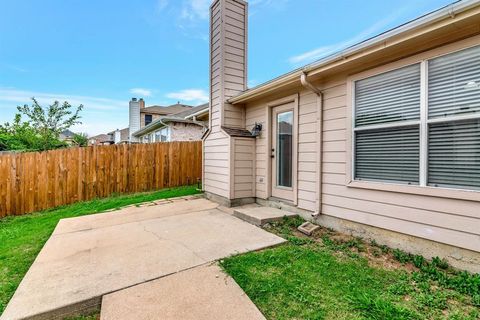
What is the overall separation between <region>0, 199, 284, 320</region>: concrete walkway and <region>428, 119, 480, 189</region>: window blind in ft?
6.79

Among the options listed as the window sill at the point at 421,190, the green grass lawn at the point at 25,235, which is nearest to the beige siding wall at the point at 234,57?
the green grass lawn at the point at 25,235

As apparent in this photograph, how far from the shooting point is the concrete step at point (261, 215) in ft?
13.4

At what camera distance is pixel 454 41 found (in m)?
2.49

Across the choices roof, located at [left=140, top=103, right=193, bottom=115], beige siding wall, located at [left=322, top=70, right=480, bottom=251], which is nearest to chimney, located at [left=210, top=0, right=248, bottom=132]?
beige siding wall, located at [left=322, top=70, right=480, bottom=251]

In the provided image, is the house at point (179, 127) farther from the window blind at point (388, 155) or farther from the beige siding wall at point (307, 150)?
the window blind at point (388, 155)

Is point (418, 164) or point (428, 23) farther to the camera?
point (418, 164)

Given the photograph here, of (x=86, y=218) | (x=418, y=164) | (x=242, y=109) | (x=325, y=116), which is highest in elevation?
(x=242, y=109)

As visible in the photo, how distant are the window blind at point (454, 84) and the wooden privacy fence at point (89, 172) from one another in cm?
737

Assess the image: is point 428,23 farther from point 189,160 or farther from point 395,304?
point 189,160

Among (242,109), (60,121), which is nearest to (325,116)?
(242,109)

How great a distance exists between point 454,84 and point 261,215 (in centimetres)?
316

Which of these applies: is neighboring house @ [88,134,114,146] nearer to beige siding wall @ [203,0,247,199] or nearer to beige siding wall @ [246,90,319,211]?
beige siding wall @ [203,0,247,199]

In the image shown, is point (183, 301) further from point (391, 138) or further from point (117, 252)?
point (391, 138)

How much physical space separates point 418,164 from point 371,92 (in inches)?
44.8
